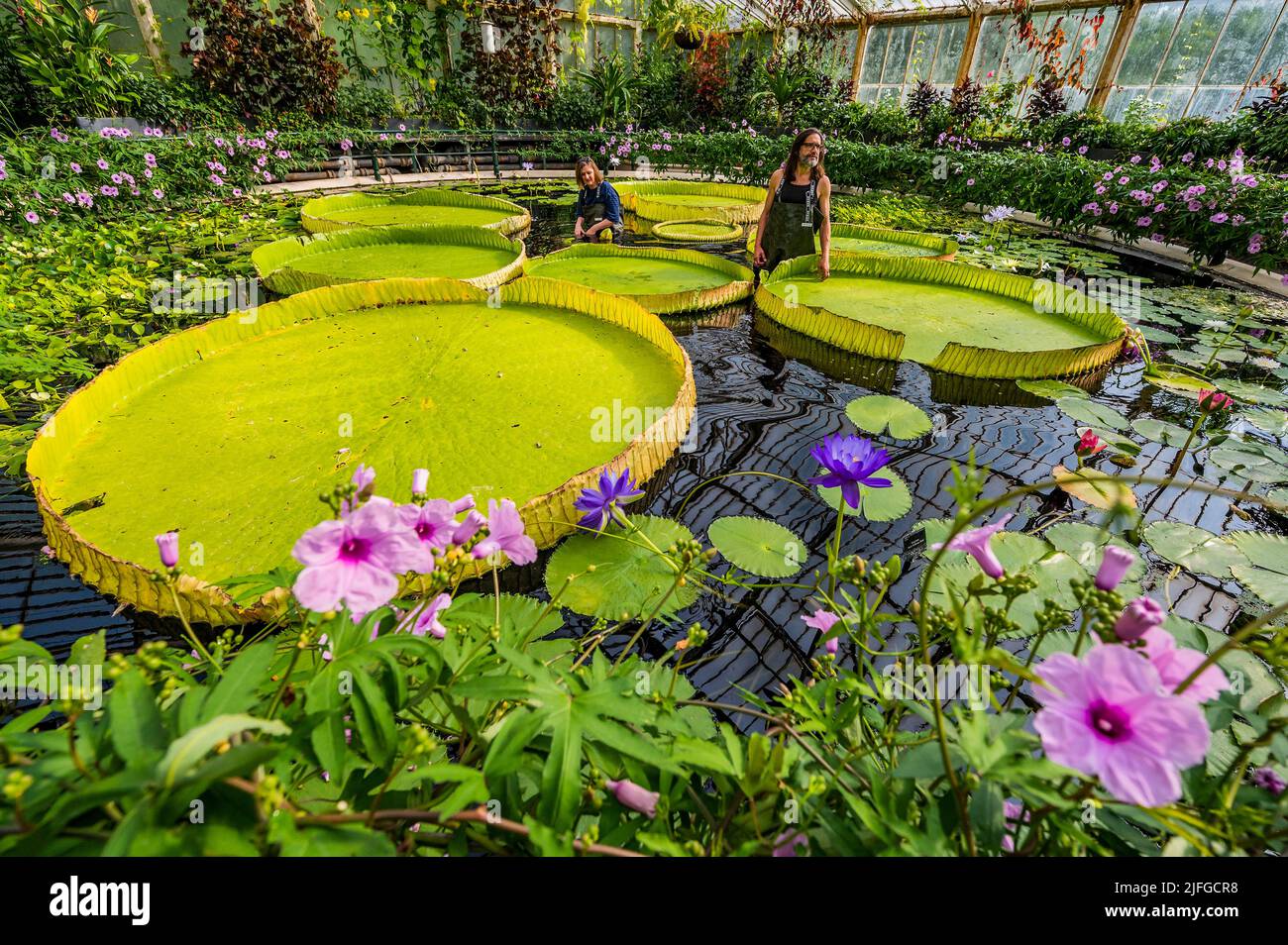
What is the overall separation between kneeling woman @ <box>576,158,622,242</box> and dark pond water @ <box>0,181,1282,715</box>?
2240mm

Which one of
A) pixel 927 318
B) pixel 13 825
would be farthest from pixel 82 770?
pixel 927 318

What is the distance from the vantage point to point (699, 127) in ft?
44.2

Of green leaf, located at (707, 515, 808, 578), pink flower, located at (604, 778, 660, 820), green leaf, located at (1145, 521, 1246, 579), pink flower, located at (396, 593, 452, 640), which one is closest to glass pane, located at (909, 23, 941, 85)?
green leaf, located at (1145, 521, 1246, 579)

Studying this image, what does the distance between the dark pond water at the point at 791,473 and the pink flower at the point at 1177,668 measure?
521 mm

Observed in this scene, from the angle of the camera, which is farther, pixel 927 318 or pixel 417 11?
pixel 417 11

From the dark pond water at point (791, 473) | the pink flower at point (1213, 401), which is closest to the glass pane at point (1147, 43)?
Answer: the dark pond water at point (791, 473)

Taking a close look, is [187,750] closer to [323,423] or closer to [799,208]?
[323,423]

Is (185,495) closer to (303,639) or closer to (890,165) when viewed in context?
(303,639)

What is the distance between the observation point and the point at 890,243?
5312mm

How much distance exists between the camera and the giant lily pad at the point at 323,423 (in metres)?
1.70

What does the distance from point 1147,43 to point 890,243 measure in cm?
1375

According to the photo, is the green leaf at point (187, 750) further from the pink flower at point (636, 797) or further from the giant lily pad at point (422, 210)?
the giant lily pad at point (422, 210)

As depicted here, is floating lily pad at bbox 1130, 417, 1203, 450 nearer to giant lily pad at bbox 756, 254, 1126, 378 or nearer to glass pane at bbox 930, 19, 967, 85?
giant lily pad at bbox 756, 254, 1126, 378

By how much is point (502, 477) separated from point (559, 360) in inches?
40.2
